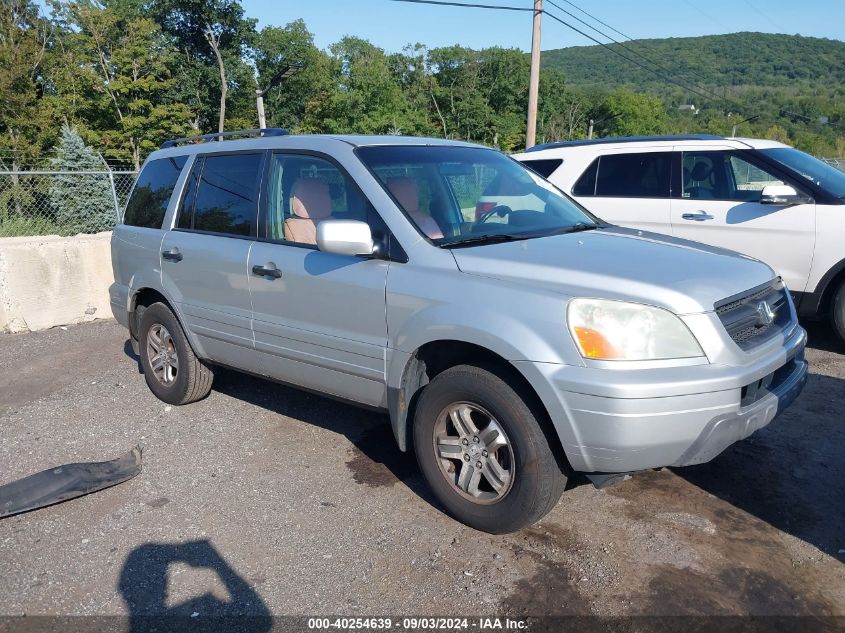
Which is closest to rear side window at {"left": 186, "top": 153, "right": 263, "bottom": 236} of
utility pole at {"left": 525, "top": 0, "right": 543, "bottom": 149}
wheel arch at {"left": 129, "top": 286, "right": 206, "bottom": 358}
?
wheel arch at {"left": 129, "top": 286, "right": 206, "bottom": 358}

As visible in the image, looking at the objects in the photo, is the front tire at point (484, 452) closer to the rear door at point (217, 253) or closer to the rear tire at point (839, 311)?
the rear door at point (217, 253)

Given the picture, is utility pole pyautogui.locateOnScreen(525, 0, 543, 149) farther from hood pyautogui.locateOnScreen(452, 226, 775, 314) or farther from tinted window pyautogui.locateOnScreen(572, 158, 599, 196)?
hood pyautogui.locateOnScreen(452, 226, 775, 314)

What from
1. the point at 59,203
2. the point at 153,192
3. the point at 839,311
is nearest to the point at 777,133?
the point at 59,203

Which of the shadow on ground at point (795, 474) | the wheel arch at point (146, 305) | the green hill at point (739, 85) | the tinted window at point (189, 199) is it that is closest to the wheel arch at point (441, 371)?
the shadow on ground at point (795, 474)

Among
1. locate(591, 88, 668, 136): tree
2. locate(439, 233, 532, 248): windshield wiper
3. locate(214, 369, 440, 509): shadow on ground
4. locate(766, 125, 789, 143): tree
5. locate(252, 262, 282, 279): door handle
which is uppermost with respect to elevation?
locate(591, 88, 668, 136): tree

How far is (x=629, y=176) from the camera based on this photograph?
24.1 ft

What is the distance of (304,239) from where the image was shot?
4266 mm

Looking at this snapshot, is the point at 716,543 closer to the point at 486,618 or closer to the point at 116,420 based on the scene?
the point at 486,618

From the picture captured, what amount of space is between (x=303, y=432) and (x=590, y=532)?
2.20m

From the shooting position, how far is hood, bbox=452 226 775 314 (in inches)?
121

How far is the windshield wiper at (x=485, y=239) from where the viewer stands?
12.0ft

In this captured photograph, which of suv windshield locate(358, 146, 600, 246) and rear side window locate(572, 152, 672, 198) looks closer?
suv windshield locate(358, 146, 600, 246)

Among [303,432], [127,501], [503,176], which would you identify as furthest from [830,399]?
[127,501]

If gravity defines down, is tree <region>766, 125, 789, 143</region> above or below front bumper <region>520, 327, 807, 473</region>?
above
